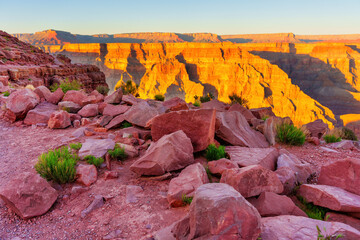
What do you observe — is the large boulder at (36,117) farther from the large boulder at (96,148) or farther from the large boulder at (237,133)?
the large boulder at (237,133)

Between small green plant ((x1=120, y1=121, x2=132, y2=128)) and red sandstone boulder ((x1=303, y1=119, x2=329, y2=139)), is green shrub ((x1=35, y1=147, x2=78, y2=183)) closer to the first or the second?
small green plant ((x1=120, y1=121, x2=132, y2=128))

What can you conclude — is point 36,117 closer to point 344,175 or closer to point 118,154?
point 118,154

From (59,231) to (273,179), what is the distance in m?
2.67

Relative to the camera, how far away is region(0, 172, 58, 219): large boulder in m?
2.86

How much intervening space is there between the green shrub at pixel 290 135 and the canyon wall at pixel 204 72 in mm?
63475

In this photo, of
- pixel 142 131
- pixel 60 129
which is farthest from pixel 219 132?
pixel 60 129

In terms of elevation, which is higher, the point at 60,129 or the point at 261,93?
the point at 60,129

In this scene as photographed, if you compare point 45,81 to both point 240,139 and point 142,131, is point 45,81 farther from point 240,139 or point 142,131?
point 240,139

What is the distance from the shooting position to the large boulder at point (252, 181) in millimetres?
2758

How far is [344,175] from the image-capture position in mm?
3086

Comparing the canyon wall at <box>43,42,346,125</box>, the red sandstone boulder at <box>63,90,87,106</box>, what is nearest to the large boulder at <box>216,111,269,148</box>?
the red sandstone boulder at <box>63,90,87,106</box>

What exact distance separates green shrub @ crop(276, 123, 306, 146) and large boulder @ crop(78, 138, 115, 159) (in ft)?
13.7

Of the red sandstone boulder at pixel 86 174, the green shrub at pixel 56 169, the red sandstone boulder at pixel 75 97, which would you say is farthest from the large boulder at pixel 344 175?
the red sandstone boulder at pixel 75 97

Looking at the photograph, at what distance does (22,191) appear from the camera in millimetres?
2916
